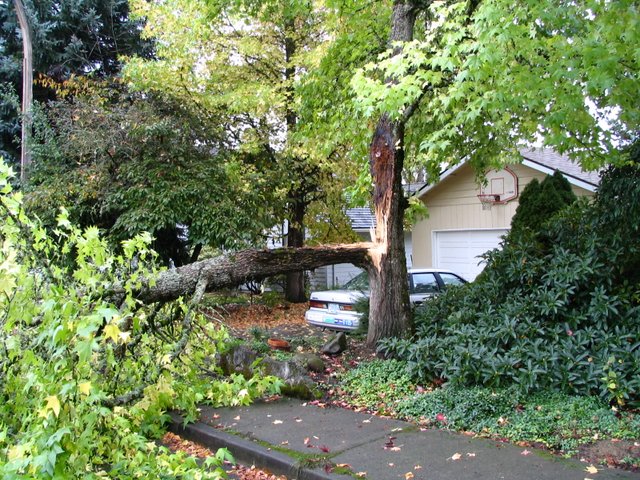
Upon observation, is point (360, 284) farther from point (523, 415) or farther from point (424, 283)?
point (523, 415)

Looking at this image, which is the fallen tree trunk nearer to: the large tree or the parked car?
the parked car

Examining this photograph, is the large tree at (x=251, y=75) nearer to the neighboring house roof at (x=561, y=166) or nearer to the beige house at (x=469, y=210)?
the beige house at (x=469, y=210)

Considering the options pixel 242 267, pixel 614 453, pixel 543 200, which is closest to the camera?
pixel 614 453

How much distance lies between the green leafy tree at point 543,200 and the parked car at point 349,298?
6.71 feet

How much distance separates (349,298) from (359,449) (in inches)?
210

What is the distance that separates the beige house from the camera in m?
14.9

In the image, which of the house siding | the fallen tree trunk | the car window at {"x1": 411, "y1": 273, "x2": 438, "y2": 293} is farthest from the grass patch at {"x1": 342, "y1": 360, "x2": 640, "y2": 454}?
the house siding

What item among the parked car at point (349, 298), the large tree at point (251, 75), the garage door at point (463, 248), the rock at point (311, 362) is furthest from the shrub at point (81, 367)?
the garage door at point (463, 248)

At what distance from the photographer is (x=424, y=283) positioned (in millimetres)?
11414

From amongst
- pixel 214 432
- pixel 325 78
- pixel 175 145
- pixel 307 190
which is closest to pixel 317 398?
pixel 214 432

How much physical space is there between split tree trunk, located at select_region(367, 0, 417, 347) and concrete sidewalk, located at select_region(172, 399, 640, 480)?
178 cm

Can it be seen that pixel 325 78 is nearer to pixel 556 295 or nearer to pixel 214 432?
pixel 556 295

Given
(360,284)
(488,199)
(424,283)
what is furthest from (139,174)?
(488,199)

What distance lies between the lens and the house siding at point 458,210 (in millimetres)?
15148
